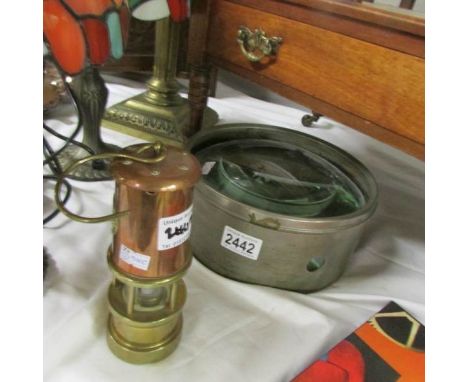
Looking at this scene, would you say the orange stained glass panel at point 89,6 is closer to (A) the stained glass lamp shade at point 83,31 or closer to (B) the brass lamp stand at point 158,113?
(A) the stained glass lamp shade at point 83,31

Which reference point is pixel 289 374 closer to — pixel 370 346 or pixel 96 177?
pixel 370 346

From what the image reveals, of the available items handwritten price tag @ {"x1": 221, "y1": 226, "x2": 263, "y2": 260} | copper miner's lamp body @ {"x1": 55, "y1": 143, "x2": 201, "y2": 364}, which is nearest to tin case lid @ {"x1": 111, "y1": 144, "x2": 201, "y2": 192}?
copper miner's lamp body @ {"x1": 55, "y1": 143, "x2": 201, "y2": 364}

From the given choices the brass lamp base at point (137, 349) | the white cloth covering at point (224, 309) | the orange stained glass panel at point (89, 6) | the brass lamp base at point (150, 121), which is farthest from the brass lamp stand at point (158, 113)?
the orange stained glass panel at point (89, 6)

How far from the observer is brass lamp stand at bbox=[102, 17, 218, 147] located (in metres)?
1.05

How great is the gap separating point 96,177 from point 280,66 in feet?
1.44

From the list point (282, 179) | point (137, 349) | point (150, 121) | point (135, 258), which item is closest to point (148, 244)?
point (135, 258)

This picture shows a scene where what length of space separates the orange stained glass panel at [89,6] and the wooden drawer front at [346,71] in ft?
1.21

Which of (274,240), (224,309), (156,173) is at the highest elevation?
(156,173)

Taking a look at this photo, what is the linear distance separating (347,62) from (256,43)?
0.17 metres

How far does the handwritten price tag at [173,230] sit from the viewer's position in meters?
0.44

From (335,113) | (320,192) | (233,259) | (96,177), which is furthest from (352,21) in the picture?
(96,177)

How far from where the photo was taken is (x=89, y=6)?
316mm

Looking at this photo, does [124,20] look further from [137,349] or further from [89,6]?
[137,349]

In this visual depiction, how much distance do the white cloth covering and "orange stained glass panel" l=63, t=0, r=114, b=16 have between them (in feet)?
1.37
